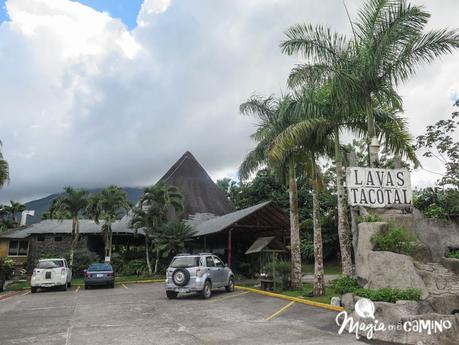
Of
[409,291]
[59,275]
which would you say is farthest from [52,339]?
[59,275]

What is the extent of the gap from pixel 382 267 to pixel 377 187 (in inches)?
91.2

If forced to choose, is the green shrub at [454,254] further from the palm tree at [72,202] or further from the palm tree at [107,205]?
the palm tree at [72,202]

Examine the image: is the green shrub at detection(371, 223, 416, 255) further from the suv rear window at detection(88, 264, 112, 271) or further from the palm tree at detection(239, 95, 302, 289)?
the suv rear window at detection(88, 264, 112, 271)

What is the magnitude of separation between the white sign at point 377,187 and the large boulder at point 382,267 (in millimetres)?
719

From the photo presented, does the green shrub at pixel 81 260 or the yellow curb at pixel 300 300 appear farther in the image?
the green shrub at pixel 81 260

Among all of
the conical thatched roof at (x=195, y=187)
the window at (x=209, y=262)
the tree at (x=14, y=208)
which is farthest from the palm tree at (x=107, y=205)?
the tree at (x=14, y=208)

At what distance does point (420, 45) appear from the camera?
11570 mm

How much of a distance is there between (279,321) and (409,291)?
3.54 meters

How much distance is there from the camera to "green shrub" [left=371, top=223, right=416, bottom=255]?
387 inches

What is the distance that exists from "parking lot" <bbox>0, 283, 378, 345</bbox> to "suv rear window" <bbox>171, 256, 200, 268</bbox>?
135 centimetres

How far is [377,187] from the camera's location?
10828 millimetres

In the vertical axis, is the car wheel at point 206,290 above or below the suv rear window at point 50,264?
below

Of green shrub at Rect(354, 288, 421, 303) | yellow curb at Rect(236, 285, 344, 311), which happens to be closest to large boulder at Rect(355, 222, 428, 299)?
green shrub at Rect(354, 288, 421, 303)

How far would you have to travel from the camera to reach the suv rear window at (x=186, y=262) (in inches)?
629
